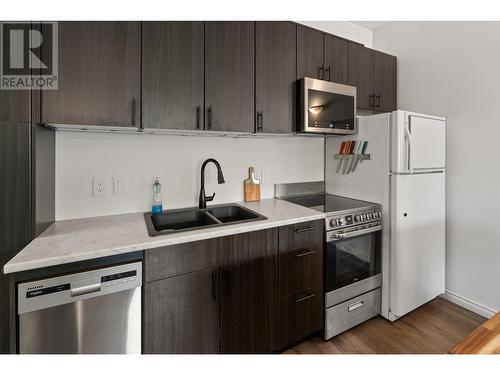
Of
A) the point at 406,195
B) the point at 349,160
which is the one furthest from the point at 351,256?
the point at 349,160

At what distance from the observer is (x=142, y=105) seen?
54.7 inches

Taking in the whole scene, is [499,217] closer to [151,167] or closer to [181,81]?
[181,81]

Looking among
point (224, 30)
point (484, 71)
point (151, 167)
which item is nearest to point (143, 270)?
point (151, 167)

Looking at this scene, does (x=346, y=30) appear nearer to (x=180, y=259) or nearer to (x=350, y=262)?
(x=350, y=262)

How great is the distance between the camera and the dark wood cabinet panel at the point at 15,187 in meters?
1.13

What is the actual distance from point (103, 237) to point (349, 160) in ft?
6.37

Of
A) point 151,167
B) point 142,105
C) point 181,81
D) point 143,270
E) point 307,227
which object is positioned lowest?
point 143,270

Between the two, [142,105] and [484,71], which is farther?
[484,71]

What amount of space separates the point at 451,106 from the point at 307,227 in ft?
5.62

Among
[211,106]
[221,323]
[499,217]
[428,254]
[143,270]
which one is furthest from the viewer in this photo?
[428,254]

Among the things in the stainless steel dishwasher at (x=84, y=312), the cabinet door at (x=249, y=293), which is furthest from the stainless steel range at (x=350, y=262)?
the stainless steel dishwasher at (x=84, y=312)

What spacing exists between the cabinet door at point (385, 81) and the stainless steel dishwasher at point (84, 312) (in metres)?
2.46

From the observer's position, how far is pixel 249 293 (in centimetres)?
145

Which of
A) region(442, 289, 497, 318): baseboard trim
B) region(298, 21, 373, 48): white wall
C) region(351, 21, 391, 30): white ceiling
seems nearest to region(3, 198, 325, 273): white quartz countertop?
region(442, 289, 497, 318): baseboard trim
